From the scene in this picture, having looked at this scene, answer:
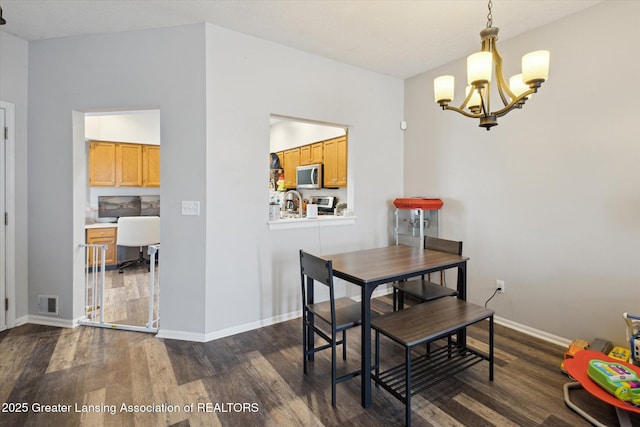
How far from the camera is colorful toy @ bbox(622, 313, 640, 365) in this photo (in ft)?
6.55

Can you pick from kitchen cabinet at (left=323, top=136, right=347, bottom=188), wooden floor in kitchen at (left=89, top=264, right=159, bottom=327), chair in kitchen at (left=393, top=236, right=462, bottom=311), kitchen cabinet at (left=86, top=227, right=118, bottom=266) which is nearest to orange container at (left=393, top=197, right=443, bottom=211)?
chair in kitchen at (left=393, top=236, right=462, bottom=311)

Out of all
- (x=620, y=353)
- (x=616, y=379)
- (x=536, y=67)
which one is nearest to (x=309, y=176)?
(x=536, y=67)

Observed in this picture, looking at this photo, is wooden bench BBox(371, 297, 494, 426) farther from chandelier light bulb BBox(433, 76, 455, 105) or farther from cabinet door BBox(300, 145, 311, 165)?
cabinet door BBox(300, 145, 311, 165)

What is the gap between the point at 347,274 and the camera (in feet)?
6.51

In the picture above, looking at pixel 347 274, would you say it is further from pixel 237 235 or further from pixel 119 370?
pixel 119 370

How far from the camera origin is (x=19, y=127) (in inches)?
116

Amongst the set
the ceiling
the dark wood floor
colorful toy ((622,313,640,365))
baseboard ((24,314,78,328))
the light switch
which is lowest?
the dark wood floor

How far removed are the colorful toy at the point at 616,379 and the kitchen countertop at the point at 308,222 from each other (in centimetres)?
235

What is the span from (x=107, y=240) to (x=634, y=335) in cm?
652

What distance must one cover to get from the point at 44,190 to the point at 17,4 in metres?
1.57

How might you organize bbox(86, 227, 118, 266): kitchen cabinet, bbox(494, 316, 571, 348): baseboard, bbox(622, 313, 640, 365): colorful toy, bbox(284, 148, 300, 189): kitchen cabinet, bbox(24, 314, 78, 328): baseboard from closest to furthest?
bbox(622, 313, 640, 365): colorful toy, bbox(494, 316, 571, 348): baseboard, bbox(24, 314, 78, 328): baseboard, bbox(86, 227, 118, 266): kitchen cabinet, bbox(284, 148, 300, 189): kitchen cabinet

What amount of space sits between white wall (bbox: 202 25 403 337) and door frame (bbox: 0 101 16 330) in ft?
6.40

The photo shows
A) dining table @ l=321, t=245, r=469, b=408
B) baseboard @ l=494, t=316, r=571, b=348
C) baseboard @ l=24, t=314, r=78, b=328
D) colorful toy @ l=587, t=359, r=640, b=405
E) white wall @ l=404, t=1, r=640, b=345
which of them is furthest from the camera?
baseboard @ l=24, t=314, r=78, b=328

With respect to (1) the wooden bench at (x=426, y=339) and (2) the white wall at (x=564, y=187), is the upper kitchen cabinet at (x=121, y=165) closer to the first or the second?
(2) the white wall at (x=564, y=187)
